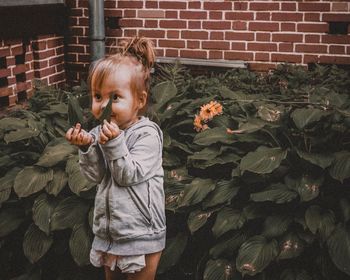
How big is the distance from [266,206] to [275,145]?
0.37 meters

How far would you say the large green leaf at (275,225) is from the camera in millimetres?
2596

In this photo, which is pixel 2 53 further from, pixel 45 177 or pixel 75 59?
pixel 45 177

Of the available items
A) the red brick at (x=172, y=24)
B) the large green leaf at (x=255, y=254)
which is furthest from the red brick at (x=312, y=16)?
the large green leaf at (x=255, y=254)

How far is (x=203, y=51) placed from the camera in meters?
5.52

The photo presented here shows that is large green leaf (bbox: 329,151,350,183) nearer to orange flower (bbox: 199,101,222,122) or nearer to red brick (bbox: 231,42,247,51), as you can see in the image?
orange flower (bbox: 199,101,222,122)

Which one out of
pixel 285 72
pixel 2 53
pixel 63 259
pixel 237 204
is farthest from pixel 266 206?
pixel 2 53

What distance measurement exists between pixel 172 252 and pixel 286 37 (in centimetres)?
305

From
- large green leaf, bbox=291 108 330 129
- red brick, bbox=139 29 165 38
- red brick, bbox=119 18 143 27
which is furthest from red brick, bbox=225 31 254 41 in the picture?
large green leaf, bbox=291 108 330 129

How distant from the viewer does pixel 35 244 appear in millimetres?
2916

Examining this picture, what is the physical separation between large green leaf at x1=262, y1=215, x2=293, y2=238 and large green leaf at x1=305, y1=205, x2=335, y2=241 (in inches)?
4.0

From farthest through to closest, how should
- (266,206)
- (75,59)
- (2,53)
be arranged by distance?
1. (75,59)
2. (2,53)
3. (266,206)

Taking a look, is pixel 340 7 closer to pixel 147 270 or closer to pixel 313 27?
pixel 313 27

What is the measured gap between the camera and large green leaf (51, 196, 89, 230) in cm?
288

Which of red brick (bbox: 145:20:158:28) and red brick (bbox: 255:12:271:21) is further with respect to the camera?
red brick (bbox: 145:20:158:28)
